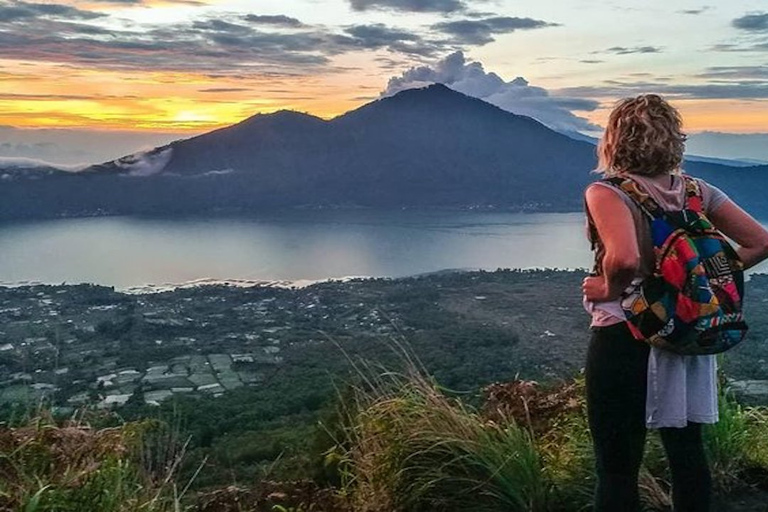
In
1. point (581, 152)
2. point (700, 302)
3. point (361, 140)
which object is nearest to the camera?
point (700, 302)

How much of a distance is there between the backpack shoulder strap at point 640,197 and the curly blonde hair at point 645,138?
0.21 feet

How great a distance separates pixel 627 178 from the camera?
210cm

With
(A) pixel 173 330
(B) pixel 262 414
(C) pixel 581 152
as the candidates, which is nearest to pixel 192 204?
(C) pixel 581 152

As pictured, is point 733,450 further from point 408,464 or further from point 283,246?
point 283,246

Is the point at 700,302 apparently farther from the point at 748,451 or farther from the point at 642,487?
the point at 748,451

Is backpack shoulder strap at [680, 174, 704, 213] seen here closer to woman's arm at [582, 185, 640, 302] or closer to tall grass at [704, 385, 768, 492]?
woman's arm at [582, 185, 640, 302]

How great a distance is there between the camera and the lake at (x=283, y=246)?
6291 cm

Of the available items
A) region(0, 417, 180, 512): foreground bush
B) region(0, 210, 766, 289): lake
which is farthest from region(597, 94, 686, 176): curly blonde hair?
region(0, 210, 766, 289): lake

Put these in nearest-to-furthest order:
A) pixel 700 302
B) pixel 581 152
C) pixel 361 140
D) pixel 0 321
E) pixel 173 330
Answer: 1. pixel 700 302
2. pixel 0 321
3. pixel 173 330
4. pixel 581 152
5. pixel 361 140

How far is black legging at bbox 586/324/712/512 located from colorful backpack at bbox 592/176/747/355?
81 mm

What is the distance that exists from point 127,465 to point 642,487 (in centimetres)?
162

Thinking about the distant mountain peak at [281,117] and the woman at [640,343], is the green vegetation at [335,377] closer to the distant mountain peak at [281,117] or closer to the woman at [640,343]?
the woman at [640,343]

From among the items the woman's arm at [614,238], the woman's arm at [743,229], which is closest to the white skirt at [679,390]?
the woman's arm at [614,238]

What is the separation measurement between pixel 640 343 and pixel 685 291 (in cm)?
17
